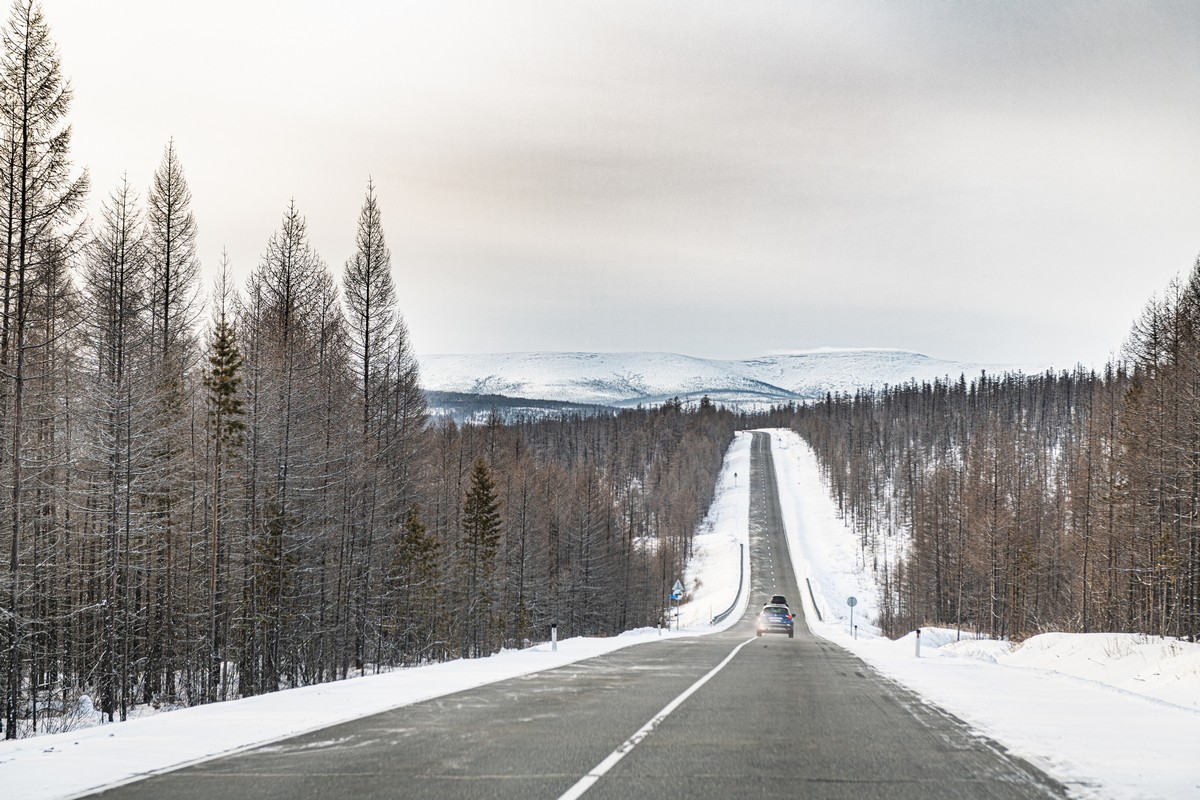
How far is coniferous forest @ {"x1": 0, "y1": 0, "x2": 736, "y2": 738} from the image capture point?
22547 mm

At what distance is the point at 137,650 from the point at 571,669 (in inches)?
853

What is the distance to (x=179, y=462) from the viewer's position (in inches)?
1106

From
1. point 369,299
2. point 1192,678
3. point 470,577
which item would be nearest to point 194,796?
point 1192,678

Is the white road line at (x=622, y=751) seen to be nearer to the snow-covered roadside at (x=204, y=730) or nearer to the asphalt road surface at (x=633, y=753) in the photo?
the asphalt road surface at (x=633, y=753)

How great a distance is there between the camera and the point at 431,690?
14.1 m

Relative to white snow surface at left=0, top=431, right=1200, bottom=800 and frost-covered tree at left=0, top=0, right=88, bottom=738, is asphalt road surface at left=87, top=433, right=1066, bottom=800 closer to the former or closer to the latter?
Answer: white snow surface at left=0, top=431, right=1200, bottom=800

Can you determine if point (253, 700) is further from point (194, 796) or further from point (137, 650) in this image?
point (137, 650)

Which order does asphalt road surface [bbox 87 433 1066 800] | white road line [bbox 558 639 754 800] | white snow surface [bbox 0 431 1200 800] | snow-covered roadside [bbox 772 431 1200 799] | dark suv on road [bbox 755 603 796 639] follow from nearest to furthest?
1. white road line [bbox 558 639 754 800]
2. asphalt road surface [bbox 87 433 1066 800]
3. white snow surface [bbox 0 431 1200 800]
4. snow-covered roadside [bbox 772 431 1200 799]
5. dark suv on road [bbox 755 603 796 639]

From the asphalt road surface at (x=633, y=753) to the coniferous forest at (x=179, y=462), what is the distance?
1458 centimetres

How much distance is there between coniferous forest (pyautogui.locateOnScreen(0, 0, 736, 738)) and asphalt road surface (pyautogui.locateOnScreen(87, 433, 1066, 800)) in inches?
574

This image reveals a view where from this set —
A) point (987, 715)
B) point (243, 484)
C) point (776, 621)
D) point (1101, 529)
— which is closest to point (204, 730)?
point (987, 715)

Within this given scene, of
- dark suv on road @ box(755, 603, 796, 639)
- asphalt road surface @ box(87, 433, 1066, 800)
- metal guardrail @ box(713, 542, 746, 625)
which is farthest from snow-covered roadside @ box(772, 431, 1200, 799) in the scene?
metal guardrail @ box(713, 542, 746, 625)

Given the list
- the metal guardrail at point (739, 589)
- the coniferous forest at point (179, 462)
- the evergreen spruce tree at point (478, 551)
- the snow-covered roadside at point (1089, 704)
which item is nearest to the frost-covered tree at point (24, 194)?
the coniferous forest at point (179, 462)

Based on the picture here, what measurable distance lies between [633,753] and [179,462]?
24.4 m
